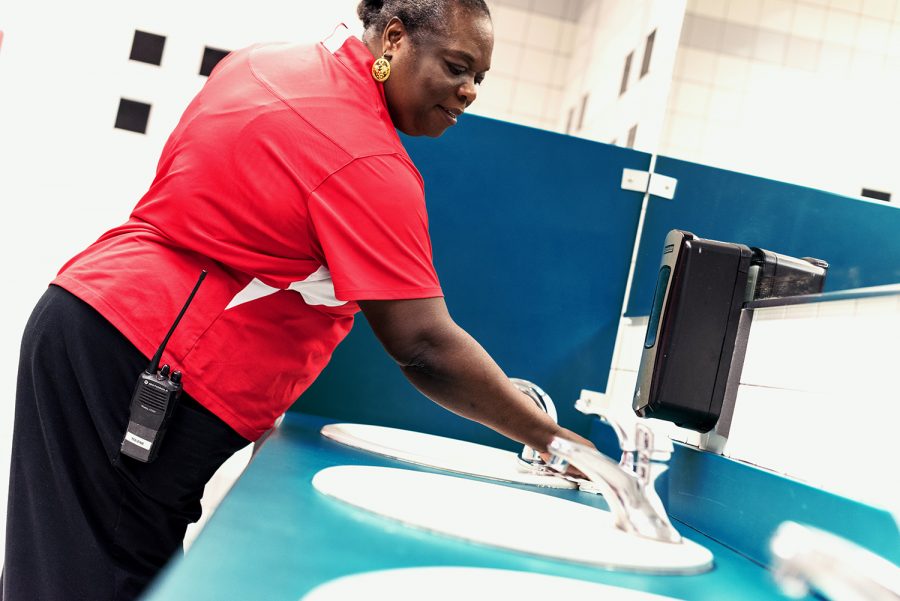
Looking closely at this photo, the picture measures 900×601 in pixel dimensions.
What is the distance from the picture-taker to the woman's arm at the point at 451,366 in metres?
1.21

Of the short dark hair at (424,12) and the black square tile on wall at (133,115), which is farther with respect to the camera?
the black square tile on wall at (133,115)

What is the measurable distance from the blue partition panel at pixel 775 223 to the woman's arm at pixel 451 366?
47 cm

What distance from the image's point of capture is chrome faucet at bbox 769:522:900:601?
0.38 meters

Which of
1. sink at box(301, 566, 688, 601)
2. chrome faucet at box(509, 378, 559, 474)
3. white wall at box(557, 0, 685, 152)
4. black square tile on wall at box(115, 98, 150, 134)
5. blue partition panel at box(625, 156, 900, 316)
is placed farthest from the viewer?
black square tile on wall at box(115, 98, 150, 134)

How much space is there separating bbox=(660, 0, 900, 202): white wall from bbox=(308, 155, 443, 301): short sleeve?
0.60 metres

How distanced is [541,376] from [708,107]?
71 cm

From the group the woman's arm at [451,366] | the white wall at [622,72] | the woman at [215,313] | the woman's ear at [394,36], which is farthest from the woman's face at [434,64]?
the white wall at [622,72]

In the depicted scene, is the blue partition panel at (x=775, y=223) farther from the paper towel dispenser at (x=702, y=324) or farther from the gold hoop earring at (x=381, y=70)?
the gold hoop earring at (x=381, y=70)

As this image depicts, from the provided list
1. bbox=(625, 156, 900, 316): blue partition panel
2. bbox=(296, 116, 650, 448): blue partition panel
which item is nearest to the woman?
A: bbox=(625, 156, 900, 316): blue partition panel

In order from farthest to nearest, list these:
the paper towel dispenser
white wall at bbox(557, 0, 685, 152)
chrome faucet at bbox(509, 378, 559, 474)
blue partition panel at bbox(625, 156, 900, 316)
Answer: white wall at bbox(557, 0, 685, 152) < chrome faucet at bbox(509, 378, 559, 474) < the paper towel dispenser < blue partition panel at bbox(625, 156, 900, 316)

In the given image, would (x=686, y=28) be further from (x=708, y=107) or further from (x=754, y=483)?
(x=754, y=483)

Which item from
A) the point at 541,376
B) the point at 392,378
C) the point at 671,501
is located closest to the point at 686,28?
the point at 541,376

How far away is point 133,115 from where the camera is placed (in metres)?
2.45

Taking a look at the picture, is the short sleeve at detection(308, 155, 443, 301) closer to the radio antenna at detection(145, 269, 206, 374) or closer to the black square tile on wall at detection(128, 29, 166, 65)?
the radio antenna at detection(145, 269, 206, 374)
